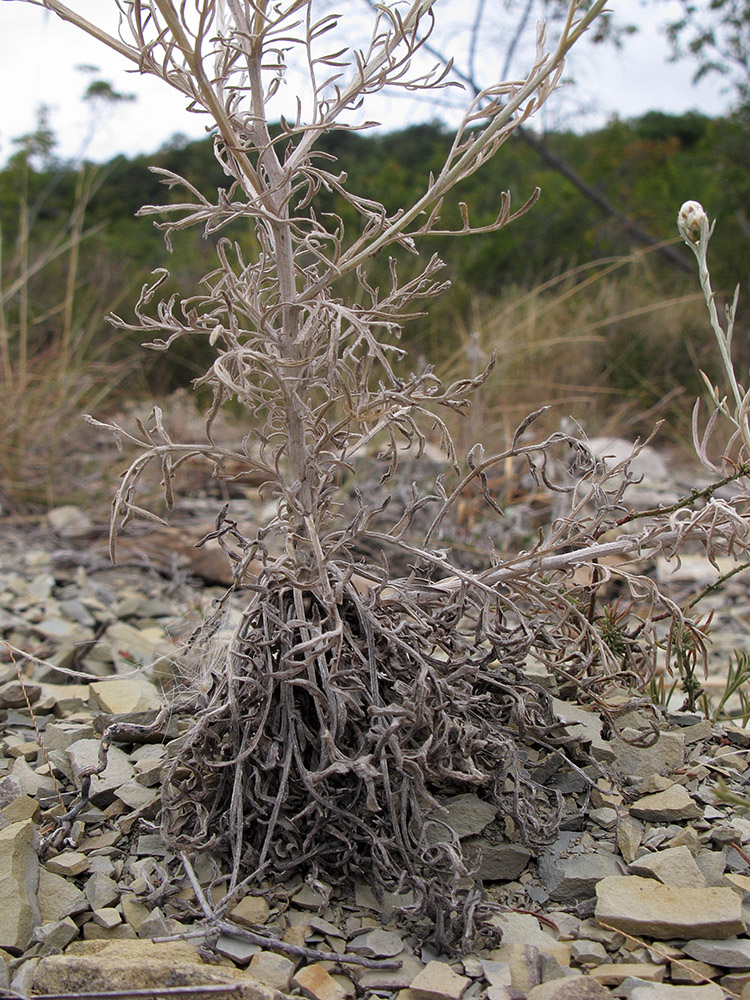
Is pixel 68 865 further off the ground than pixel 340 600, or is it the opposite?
pixel 340 600

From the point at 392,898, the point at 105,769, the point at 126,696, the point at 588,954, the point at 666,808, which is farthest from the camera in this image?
the point at 126,696

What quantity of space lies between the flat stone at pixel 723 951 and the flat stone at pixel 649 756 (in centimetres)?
38

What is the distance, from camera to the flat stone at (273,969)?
1.11 meters

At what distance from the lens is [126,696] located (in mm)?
1892

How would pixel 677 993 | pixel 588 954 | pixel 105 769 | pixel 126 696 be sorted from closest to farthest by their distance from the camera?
pixel 677 993
pixel 588 954
pixel 105 769
pixel 126 696

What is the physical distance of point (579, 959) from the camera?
1160mm

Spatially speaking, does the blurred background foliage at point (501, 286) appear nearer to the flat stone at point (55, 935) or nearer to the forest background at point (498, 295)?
the forest background at point (498, 295)

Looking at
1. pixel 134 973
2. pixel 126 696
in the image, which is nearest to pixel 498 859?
pixel 134 973

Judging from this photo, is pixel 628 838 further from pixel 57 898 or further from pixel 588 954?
pixel 57 898

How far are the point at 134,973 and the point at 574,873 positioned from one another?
648 mm

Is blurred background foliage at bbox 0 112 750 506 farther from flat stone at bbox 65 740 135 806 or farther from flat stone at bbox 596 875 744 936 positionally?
flat stone at bbox 596 875 744 936

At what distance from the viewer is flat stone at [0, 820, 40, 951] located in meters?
1.19

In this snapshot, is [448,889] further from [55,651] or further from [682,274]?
[682,274]

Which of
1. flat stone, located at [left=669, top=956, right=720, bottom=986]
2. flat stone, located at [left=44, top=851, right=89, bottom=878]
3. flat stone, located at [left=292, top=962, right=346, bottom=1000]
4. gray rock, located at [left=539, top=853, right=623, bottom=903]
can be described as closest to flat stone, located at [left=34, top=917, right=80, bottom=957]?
flat stone, located at [left=44, top=851, right=89, bottom=878]
